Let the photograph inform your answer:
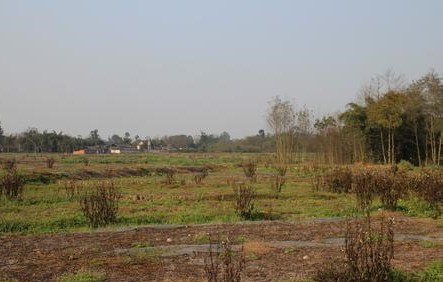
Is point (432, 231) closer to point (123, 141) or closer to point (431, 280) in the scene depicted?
point (431, 280)

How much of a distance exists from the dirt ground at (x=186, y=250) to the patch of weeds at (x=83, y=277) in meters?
0.13

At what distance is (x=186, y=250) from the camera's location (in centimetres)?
866

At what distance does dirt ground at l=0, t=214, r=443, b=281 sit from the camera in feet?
23.2

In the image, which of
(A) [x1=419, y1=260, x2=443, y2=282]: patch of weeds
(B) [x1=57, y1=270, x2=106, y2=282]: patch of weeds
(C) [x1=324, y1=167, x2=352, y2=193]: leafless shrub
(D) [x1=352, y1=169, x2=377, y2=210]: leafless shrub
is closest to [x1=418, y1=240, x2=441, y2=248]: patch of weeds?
(A) [x1=419, y1=260, x2=443, y2=282]: patch of weeds

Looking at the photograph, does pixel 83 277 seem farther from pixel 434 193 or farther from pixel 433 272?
pixel 434 193

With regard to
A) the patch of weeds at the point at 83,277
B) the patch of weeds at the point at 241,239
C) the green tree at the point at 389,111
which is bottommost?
the patch of weeds at the point at 241,239

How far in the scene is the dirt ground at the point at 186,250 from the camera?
709cm

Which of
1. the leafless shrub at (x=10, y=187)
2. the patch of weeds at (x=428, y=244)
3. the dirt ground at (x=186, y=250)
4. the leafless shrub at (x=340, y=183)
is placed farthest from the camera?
the leafless shrub at (x=340, y=183)

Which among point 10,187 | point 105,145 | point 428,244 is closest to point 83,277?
point 428,244

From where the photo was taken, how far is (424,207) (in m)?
13.8

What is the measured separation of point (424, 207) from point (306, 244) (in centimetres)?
619

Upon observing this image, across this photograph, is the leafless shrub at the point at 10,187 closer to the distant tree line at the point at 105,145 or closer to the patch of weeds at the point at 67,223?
the patch of weeds at the point at 67,223

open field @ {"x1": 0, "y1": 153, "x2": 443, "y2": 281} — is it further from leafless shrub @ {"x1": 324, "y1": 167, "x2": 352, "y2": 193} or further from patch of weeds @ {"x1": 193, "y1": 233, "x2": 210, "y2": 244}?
leafless shrub @ {"x1": 324, "y1": 167, "x2": 352, "y2": 193}

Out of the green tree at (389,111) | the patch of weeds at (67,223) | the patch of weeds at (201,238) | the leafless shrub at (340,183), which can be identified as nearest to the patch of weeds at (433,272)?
the patch of weeds at (201,238)
